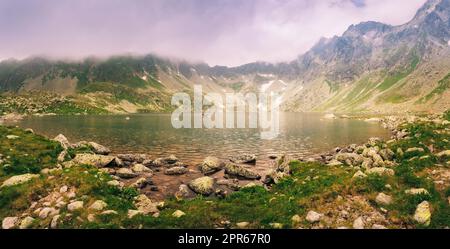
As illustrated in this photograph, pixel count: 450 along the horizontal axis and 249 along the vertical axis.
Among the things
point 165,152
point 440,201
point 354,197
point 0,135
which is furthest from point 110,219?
point 165,152

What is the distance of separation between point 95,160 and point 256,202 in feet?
94.0

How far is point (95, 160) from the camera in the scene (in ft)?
151

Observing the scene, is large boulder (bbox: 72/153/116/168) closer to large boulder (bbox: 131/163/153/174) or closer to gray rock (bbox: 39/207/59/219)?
large boulder (bbox: 131/163/153/174)

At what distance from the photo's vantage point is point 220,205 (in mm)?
26328

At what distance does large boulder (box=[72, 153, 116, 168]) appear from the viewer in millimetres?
43406

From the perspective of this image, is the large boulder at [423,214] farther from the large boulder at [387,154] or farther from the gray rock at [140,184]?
the gray rock at [140,184]

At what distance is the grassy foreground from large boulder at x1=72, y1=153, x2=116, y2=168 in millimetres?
7348

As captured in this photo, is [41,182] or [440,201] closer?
[440,201]

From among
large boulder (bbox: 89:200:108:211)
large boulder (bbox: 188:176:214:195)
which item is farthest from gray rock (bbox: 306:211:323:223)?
large boulder (bbox: 89:200:108:211)

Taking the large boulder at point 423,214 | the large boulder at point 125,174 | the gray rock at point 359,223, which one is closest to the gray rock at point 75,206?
the large boulder at point 125,174

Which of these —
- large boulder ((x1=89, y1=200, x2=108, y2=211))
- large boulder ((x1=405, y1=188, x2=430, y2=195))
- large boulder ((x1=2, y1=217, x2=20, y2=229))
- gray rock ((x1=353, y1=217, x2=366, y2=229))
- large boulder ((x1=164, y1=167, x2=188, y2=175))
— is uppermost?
large boulder ((x1=405, y1=188, x2=430, y2=195))
